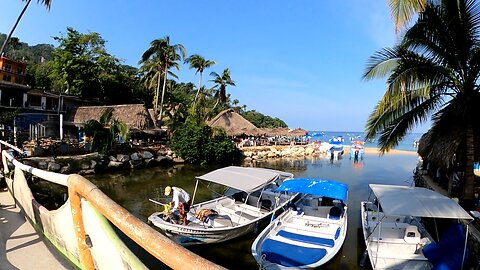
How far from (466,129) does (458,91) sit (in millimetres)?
1252

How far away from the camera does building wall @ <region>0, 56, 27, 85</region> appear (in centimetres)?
3689

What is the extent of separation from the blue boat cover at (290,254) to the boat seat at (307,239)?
0.37 metres

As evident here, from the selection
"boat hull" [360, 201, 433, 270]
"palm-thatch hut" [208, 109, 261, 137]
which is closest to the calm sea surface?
"boat hull" [360, 201, 433, 270]

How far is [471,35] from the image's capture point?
361 inches

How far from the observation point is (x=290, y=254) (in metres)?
7.96

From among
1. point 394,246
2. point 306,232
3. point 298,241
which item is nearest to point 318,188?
point 306,232

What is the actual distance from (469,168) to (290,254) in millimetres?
6456

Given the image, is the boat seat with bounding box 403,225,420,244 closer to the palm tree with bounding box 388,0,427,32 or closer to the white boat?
the white boat

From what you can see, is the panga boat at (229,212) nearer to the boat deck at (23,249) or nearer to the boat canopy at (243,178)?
the boat canopy at (243,178)

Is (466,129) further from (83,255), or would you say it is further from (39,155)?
(39,155)

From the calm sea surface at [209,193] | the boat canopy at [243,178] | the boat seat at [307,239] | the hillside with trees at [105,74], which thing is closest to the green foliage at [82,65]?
the hillside with trees at [105,74]

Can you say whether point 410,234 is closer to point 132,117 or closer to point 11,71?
point 132,117

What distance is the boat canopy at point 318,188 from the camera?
1002 centimetres

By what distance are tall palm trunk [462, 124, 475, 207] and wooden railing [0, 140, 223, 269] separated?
1079cm
